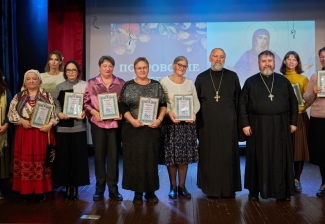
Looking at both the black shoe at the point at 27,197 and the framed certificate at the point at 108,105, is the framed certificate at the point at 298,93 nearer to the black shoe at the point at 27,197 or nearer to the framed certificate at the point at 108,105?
the framed certificate at the point at 108,105

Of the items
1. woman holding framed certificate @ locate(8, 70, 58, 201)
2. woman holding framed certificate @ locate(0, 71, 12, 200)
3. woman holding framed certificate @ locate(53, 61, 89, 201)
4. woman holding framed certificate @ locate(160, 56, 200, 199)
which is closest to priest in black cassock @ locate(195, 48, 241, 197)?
woman holding framed certificate @ locate(160, 56, 200, 199)

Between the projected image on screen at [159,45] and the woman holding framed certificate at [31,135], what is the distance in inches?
140

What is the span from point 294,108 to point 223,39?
3.61 metres

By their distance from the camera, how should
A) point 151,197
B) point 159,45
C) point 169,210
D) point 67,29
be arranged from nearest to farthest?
1. point 169,210
2. point 151,197
3. point 159,45
4. point 67,29

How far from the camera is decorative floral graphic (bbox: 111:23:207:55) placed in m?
7.49

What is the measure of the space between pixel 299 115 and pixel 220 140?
1072 millimetres

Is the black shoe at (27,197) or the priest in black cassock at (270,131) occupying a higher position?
the priest in black cassock at (270,131)

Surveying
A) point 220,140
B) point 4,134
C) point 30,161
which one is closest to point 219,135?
point 220,140

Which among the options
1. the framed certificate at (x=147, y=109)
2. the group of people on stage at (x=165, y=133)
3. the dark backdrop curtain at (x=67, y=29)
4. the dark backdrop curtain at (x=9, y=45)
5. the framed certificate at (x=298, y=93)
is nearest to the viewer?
the framed certificate at (x=147, y=109)

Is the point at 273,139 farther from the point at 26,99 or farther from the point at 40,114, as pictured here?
the point at 26,99

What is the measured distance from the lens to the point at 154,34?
7586 mm

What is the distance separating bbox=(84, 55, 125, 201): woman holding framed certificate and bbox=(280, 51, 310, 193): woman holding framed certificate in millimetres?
1967

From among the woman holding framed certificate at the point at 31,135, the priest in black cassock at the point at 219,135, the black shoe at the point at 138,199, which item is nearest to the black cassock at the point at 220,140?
the priest in black cassock at the point at 219,135

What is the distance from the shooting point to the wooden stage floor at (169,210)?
3.54m
